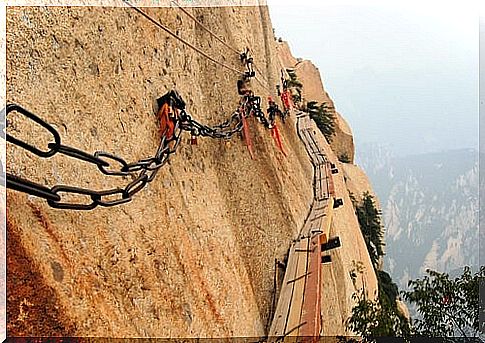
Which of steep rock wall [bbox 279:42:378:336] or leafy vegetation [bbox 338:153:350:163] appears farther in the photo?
leafy vegetation [bbox 338:153:350:163]

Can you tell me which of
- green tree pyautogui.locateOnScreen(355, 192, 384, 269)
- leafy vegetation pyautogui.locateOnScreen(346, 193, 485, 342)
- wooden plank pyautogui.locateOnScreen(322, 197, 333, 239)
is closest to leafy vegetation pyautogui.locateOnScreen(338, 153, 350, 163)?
green tree pyautogui.locateOnScreen(355, 192, 384, 269)

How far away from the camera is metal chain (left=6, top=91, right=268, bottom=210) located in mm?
1481

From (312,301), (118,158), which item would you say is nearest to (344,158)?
(312,301)

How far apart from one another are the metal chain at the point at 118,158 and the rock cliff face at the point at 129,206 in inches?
3.5

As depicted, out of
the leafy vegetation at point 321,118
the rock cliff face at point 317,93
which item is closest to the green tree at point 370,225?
the leafy vegetation at point 321,118

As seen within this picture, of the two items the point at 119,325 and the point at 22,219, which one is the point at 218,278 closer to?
the point at 119,325

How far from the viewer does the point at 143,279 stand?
7.92 feet

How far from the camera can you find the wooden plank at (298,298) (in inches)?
139

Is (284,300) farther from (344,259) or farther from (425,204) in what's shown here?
(425,204)

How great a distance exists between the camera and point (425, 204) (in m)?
64.1

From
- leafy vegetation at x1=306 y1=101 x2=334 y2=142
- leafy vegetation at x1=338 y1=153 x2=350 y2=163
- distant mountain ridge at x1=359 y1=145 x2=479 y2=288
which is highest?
A: leafy vegetation at x1=306 y1=101 x2=334 y2=142

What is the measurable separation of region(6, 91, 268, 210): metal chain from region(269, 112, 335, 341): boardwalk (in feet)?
4.20

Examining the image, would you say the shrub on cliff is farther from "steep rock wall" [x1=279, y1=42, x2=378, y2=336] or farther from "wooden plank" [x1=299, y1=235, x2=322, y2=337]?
"steep rock wall" [x1=279, y1=42, x2=378, y2=336]

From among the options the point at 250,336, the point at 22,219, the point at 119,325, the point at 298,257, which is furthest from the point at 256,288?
the point at 22,219
